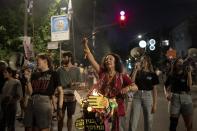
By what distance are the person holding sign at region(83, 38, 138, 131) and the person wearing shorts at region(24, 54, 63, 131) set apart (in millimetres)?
1218

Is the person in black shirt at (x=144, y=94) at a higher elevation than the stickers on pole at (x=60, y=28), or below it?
below

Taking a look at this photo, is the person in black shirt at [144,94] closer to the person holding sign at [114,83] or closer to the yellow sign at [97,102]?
the person holding sign at [114,83]

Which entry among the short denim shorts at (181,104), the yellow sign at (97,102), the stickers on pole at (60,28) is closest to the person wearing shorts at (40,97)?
the yellow sign at (97,102)

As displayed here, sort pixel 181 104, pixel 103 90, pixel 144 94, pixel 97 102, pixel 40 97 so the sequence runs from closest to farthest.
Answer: pixel 97 102
pixel 103 90
pixel 40 97
pixel 144 94
pixel 181 104

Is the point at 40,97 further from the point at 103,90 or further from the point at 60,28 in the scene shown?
the point at 60,28

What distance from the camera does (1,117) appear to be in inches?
399

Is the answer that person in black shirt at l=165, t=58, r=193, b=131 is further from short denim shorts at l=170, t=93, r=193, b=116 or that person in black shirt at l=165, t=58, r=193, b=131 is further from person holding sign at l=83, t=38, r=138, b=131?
person holding sign at l=83, t=38, r=138, b=131

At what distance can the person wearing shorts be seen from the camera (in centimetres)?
830

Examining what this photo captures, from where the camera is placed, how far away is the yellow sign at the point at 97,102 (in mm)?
6680

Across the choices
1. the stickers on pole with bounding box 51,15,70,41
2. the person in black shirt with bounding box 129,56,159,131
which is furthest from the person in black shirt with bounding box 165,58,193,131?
A: the stickers on pole with bounding box 51,15,70,41

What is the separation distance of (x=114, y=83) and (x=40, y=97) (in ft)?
5.57

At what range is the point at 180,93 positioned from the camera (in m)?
9.85

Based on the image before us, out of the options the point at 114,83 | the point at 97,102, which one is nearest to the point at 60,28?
the point at 114,83

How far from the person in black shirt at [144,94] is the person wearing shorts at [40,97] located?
1884 millimetres
